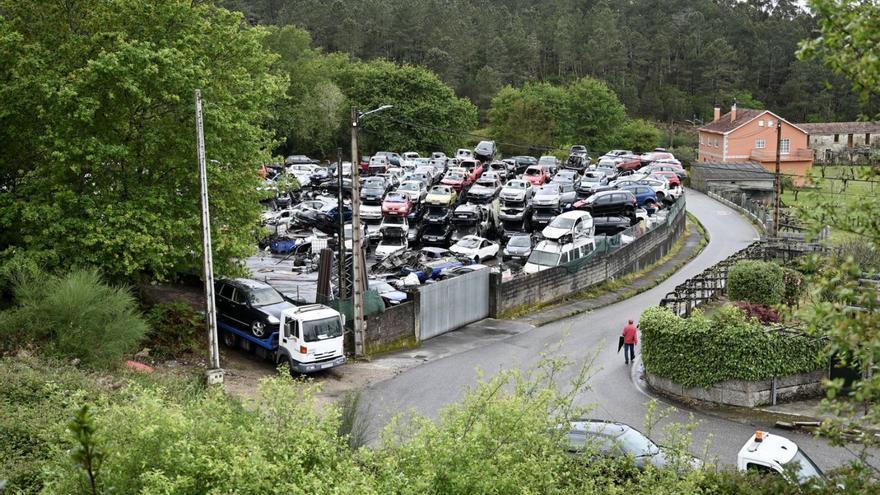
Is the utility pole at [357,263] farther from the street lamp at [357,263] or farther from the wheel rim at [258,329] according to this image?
the wheel rim at [258,329]

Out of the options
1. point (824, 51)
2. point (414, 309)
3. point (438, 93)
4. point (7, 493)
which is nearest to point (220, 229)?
point (414, 309)

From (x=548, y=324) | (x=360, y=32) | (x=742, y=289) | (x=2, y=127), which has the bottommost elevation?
(x=548, y=324)

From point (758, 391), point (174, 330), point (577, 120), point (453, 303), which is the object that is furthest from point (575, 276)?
point (577, 120)

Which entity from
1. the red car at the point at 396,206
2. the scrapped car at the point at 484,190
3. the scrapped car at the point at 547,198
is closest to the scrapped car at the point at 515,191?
the scrapped car at the point at 547,198

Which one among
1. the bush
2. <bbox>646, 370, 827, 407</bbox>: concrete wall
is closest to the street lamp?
<bbox>646, 370, 827, 407</bbox>: concrete wall

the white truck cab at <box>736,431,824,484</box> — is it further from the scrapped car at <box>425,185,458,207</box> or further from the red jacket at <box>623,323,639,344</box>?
the scrapped car at <box>425,185,458,207</box>

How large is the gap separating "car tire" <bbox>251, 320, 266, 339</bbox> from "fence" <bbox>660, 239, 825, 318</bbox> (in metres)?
11.2

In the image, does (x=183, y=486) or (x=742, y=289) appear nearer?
(x=183, y=486)

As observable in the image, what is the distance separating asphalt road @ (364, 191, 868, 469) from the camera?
1911 centimetres

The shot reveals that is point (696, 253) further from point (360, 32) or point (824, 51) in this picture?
point (360, 32)

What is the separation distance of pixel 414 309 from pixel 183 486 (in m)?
17.6

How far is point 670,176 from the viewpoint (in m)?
53.4

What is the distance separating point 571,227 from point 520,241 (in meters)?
2.19

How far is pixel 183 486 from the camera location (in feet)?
32.4
